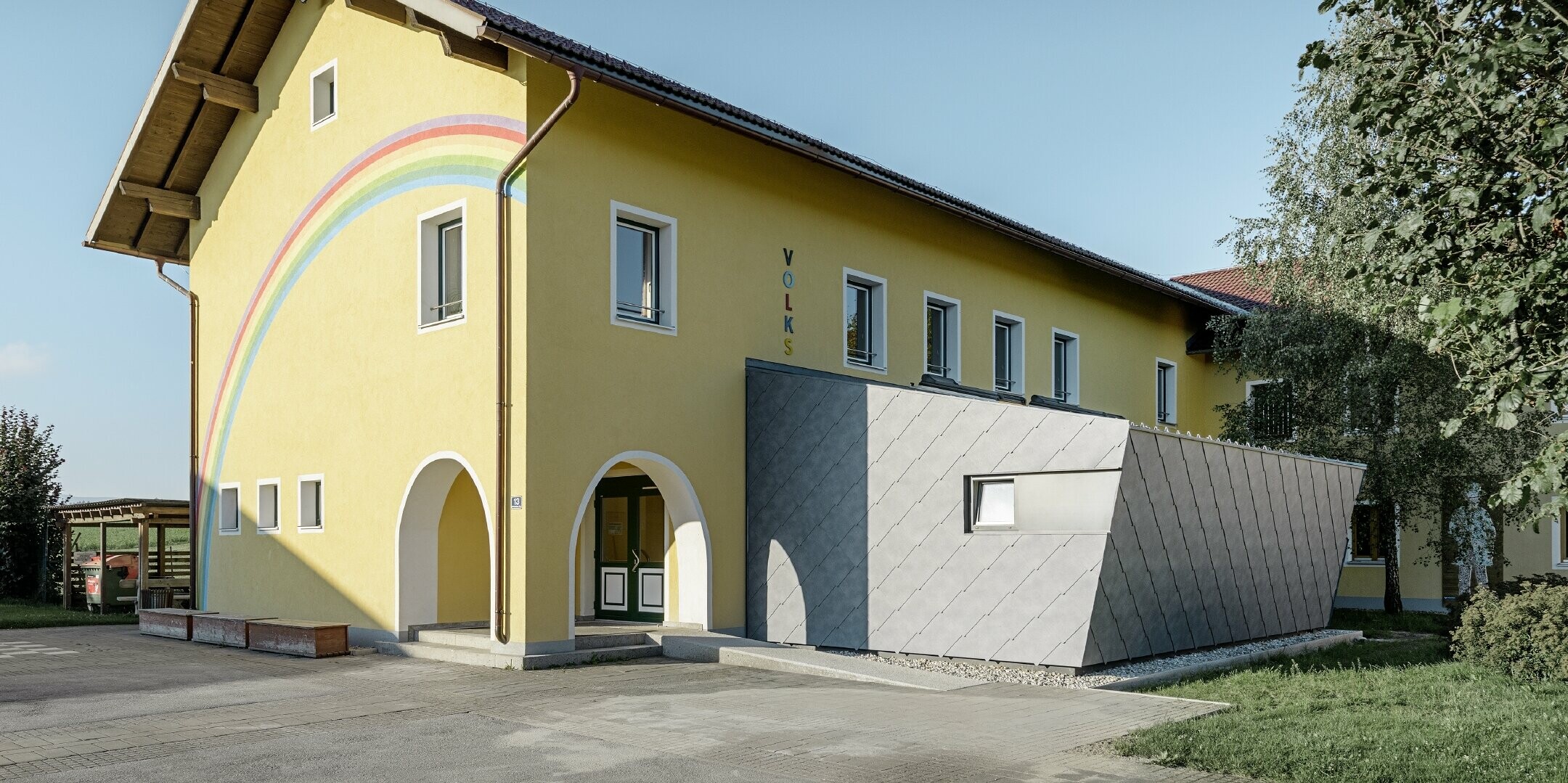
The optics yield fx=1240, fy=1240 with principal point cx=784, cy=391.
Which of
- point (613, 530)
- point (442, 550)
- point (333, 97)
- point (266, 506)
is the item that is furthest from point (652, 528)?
point (333, 97)

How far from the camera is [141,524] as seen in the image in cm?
2170

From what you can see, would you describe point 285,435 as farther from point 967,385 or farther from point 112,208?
point 967,385

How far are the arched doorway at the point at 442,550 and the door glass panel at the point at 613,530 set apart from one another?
1.57 m

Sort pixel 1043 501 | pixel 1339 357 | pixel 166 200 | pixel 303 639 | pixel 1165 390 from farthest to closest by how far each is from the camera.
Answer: pixel 1165 390 < pixel 1339 357 < pixel 166 200 < pixel 303 639 < pixel 1043 501

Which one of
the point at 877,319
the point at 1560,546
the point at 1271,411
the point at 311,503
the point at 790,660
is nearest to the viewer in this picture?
the point at 790,660

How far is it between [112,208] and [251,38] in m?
4.06

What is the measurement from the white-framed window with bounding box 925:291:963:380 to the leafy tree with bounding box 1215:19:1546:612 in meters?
4.88

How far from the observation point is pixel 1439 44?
598cm

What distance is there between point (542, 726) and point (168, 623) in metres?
10.5

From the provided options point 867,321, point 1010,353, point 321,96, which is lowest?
point 1010,353

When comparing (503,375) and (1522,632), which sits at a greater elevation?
(503,375)

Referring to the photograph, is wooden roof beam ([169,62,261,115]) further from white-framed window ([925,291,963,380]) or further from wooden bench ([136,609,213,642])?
white-framed window ([925,291,963,380])

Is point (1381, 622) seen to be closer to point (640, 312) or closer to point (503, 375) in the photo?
point (640, 312)

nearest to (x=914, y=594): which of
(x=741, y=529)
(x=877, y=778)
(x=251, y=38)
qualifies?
(x=741, y=529)
